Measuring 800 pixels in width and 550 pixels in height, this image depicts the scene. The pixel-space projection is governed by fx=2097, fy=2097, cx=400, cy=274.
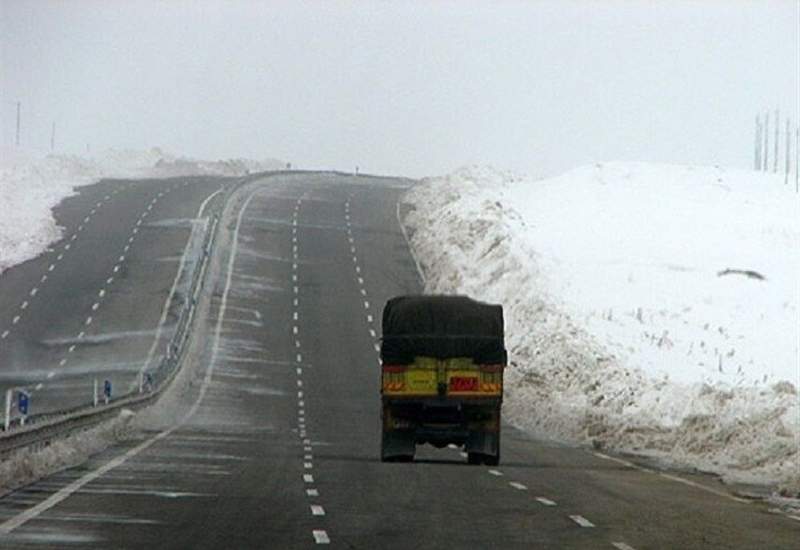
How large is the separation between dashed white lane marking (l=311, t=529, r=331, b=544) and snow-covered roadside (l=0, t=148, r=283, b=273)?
240 ft

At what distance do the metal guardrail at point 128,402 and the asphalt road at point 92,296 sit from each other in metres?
1.06

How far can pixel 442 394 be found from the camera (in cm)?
3784

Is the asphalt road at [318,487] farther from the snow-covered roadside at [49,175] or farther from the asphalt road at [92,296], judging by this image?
the snow-covered roadside at [49,175]

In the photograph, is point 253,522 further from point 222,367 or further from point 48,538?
point 222,367

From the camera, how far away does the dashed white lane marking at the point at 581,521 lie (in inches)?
965

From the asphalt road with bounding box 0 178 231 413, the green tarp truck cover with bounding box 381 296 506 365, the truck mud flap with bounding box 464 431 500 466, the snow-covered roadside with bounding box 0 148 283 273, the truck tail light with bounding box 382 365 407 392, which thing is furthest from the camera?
the snow-covered roadside with bounding box 0 148 283 273

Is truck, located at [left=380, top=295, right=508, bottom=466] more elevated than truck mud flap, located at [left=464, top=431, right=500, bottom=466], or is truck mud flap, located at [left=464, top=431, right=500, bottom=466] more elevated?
truck, located at [left=380, top=295, right=508, bottom=466]

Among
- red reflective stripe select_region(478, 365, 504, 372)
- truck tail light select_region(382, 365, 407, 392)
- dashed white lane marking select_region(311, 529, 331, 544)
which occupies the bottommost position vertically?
dashed white lane marking select_region(311, 529, 331, 544)

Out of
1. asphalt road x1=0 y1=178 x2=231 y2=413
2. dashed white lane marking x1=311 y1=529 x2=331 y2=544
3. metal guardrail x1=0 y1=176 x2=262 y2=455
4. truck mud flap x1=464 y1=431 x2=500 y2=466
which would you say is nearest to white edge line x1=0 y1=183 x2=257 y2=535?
metal guardrail x1=0 y1=176 x2=262 y2=455

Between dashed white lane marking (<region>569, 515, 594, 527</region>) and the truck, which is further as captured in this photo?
the truck

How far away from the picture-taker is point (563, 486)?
32.0 meters

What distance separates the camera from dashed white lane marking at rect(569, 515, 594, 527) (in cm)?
2450

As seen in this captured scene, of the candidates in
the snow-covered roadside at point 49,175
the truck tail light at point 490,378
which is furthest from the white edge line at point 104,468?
the snow-covered roadside at point 49,175

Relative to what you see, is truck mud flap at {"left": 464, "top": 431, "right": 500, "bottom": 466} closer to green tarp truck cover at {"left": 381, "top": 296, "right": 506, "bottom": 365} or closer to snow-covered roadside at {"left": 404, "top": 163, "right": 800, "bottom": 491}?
green tarp truck cover at {"left": 381, "top": 296, "right": 506, "bottom": 365}
